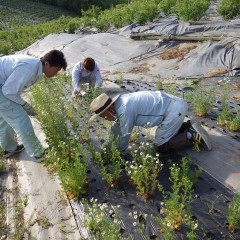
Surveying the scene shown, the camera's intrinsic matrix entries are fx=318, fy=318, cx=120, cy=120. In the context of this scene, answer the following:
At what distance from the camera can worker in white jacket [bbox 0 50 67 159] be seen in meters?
3.92

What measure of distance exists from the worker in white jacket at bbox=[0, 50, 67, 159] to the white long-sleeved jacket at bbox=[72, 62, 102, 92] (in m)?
2.13

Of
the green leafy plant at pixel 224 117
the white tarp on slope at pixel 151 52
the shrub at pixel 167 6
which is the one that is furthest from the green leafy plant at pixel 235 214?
the shrub at pixel 167 6

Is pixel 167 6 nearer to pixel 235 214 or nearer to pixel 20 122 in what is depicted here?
pixel 20 122

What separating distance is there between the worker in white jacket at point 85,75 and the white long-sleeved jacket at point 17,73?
2.15 meters

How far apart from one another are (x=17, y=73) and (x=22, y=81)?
112 millimetres

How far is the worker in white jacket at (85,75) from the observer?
6.25 metres

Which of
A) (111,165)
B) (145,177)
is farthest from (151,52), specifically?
(145,177)

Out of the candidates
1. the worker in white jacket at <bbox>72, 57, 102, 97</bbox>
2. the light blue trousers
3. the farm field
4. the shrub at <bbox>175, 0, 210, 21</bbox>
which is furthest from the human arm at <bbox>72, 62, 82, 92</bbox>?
the shrub at <bbox>175, 0, 210, 21</bbox>

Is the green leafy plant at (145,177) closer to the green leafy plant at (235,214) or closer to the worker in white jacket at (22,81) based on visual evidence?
the green leafy plant at (235,214)

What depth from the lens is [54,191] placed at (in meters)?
3.82

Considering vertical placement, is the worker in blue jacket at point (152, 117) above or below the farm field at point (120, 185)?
above

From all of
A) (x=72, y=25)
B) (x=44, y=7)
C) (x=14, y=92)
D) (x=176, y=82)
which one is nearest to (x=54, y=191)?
(x=14, y=92)

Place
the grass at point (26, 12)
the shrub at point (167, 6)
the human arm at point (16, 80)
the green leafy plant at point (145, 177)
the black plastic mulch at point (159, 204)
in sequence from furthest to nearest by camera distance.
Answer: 1. the grass at point (26, 12)
2. the shrub at point (167, 6)
3. the human arm at point (16, 80)
4. the green leafy plant at point (145, 177)
5. the black plastic mulch at point (159, 204)

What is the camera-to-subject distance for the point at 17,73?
391cm
